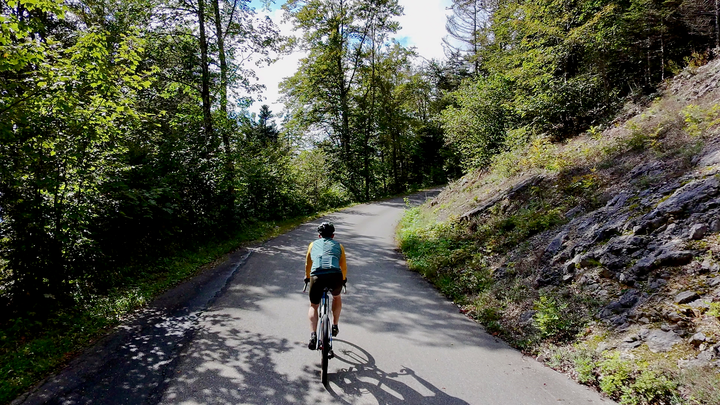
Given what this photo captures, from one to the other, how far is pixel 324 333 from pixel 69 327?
4.34 m

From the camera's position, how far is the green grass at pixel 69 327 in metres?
4.06

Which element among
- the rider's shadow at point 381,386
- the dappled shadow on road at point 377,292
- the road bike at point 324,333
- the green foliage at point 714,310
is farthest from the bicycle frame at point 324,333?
the green foliage at point 714,310

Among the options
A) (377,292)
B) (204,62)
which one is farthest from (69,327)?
(204,62)

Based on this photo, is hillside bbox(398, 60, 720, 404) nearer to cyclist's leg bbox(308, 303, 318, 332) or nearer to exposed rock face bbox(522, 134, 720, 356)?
exposed rock face bbox(522, 134, 720, 356)

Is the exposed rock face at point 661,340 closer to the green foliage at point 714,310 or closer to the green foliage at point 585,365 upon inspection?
the green foliage at point 714,310

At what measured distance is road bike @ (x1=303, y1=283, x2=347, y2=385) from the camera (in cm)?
392

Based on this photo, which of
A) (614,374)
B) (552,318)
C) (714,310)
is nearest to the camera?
(714,310)

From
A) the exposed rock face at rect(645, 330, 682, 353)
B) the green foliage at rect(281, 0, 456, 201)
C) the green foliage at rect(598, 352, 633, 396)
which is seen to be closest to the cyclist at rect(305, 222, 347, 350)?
the green foliage at rect(598, 352, 633, 396)

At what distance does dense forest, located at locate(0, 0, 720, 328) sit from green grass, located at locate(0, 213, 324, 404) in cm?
35

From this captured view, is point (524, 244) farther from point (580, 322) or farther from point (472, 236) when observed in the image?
point (580, 322)

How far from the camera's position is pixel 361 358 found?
4508 millimetres

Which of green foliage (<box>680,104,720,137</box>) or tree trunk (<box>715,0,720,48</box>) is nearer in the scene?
green foliage (<box>680,104,720,137</box>)

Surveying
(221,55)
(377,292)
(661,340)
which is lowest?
(377,292)

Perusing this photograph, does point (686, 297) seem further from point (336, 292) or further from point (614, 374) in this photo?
point (336, 292)
